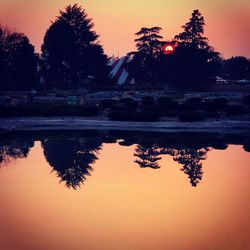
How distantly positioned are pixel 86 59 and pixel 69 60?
283 cm

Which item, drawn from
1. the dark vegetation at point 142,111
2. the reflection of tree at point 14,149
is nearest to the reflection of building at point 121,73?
the dark vegetation at point 142,111

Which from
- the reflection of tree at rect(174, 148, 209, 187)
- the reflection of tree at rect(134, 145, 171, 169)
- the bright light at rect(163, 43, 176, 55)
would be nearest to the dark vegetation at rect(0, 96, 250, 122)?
the reflection of tree at rect(134, 145, 171, 169)

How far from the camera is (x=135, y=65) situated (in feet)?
240

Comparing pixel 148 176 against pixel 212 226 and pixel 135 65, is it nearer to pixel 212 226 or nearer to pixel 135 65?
pixel 212 226

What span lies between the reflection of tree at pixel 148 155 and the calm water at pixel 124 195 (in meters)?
0.06

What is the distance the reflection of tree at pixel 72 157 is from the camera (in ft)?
70.9

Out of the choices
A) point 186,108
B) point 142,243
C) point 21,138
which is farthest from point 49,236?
point 186,108

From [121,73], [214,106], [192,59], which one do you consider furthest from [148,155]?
[121,73]

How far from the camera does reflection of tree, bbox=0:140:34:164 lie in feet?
86.1

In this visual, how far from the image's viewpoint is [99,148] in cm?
2942

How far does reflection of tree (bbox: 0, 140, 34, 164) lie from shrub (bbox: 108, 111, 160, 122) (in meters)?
10.6

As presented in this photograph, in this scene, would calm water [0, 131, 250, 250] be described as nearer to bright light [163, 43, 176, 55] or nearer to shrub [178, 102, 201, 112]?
shrub [178, 102, 201, 112]

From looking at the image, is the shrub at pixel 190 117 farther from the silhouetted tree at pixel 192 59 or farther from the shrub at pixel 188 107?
the silhouetted tree at pixel 192 59

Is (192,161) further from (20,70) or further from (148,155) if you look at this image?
(20,70)
